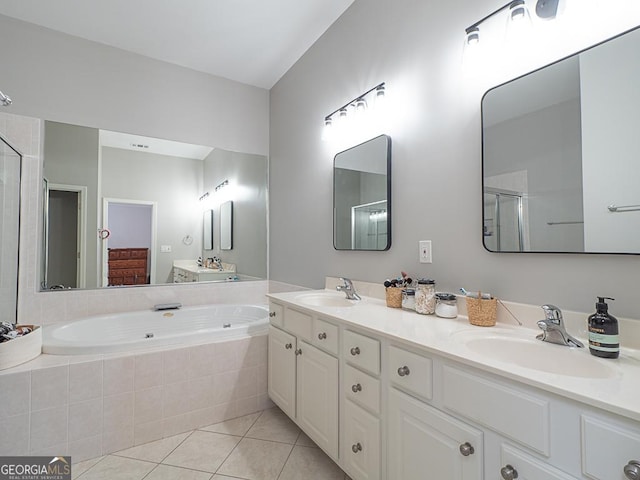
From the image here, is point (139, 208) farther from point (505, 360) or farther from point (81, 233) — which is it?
point (505, 360)

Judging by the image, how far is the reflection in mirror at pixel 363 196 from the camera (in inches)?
74.2

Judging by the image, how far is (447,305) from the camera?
143cm

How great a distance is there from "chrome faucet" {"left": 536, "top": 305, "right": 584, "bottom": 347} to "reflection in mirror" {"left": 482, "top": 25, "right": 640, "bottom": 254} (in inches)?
9.0

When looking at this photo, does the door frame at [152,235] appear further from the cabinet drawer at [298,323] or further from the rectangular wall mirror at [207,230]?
the cabinet drawer at [298,323]

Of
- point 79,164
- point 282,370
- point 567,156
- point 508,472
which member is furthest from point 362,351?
point 79,164

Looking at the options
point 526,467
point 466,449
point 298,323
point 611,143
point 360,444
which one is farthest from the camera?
point 298,323

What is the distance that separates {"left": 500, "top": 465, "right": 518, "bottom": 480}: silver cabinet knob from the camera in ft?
2.59

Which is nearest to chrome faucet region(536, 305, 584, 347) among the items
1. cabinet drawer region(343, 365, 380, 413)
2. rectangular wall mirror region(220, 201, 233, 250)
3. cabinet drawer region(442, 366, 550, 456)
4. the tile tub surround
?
cabinet drawer region(442, 366, 550, 456)

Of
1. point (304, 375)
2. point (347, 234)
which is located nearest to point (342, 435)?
point (304, 375)

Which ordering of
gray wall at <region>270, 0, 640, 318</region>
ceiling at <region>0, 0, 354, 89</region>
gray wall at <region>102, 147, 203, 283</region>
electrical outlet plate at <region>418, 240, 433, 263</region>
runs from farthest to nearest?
gray wall at <region>102, 147, 203, 283</region>, ceiling at <region>0, 0, 354, 89</region>, electrical outlet plate at <region>418, 240, 433, 263</region>, gray wall at <region>270, 0, 640, 318</region>

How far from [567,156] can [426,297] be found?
0.78m

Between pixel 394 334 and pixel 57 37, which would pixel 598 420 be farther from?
pixel 57 37

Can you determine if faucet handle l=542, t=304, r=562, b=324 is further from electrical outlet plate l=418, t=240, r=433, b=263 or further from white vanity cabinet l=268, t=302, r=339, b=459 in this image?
white vanity cabinet l=268, t=302, r=339, b=459

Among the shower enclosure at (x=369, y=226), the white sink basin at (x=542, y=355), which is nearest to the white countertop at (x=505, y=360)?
the white sink basin at (x=542, y=355)
